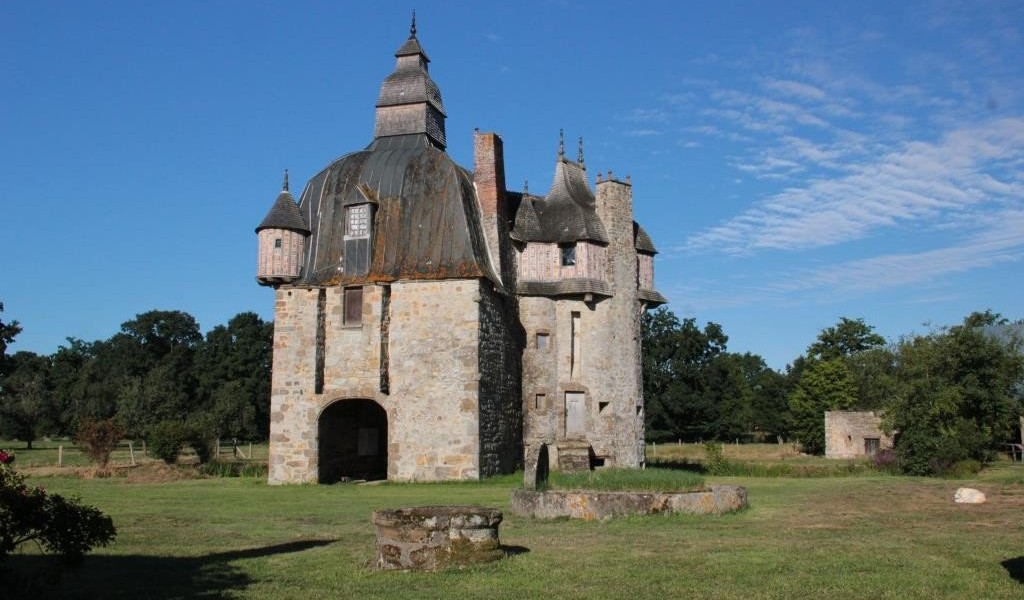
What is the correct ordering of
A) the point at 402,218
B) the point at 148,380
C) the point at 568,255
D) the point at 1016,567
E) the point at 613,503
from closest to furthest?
the point at 1016,567
the point at 613,503
the point at 402,218
the point at 568,255
the point at 148,380

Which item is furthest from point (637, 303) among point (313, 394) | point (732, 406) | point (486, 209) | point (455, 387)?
point (732, 406)

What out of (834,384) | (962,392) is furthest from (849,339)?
(962,392)

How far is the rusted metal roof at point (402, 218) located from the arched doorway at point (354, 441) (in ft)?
16.6

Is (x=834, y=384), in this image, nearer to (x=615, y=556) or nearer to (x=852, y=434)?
(x=852, y=434)

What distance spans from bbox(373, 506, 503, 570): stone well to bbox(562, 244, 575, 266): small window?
2322cm

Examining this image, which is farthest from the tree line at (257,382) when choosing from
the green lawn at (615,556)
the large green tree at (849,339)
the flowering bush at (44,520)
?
the flowering bush at (44,520)

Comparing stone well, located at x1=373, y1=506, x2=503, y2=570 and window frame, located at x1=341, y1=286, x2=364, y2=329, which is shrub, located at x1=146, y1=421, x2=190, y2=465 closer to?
window frame, located at x1=341, y1=286, x2=364, y2=329

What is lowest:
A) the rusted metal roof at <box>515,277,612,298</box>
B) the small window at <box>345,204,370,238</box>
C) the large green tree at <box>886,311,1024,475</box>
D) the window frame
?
the large green tree at <box>886,311,1024,475</box>

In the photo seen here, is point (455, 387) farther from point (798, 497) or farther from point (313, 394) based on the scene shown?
point (798, 497)

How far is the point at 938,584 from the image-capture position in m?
9.42

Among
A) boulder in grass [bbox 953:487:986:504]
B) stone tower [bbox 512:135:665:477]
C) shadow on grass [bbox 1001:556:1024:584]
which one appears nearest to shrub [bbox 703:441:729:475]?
stone tower [bbox 512:135:665:477]

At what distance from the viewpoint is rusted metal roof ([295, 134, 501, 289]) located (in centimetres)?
2962

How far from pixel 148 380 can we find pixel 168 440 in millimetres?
38749

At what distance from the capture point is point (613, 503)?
15.3m
